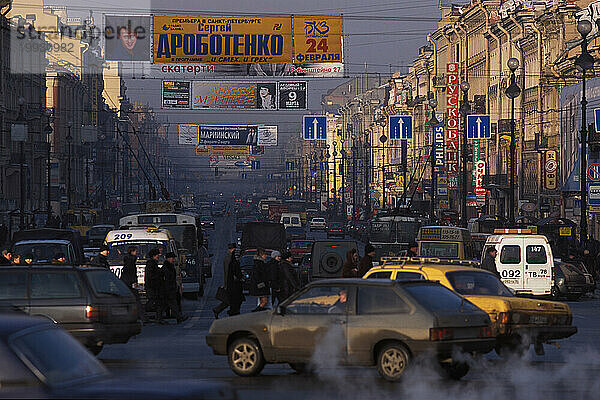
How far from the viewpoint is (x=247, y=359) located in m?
15.4

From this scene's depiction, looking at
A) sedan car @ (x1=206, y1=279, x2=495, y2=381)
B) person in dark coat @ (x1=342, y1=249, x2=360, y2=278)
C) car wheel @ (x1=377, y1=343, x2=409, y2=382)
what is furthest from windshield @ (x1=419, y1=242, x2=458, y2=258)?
car wheel @ (x1=377, y1=343, x2=409, y2=382)

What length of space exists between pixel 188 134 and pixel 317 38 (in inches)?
2158

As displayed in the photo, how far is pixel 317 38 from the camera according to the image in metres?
49.7

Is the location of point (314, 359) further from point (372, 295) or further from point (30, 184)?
point (30, 184)

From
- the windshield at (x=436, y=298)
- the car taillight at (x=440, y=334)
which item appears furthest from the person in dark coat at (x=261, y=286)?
the car taillight at (x=440, y=334)

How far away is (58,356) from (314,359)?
7.51 meters

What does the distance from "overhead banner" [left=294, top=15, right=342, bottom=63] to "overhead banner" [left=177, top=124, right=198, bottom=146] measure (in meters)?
52.6

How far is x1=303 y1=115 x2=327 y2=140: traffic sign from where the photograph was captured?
66125 millimetres

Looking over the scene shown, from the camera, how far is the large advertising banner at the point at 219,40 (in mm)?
49656

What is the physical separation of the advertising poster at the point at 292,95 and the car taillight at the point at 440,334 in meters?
49.9

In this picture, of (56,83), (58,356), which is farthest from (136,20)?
(56,83)

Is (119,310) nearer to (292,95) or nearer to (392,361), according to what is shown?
(392,361)

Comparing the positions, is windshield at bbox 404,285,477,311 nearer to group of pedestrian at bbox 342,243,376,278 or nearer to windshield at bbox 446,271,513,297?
windshield at bbox 446,271,513,297

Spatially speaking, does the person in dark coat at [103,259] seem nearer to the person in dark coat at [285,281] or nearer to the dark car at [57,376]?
the person in dark coat at [285,281]
